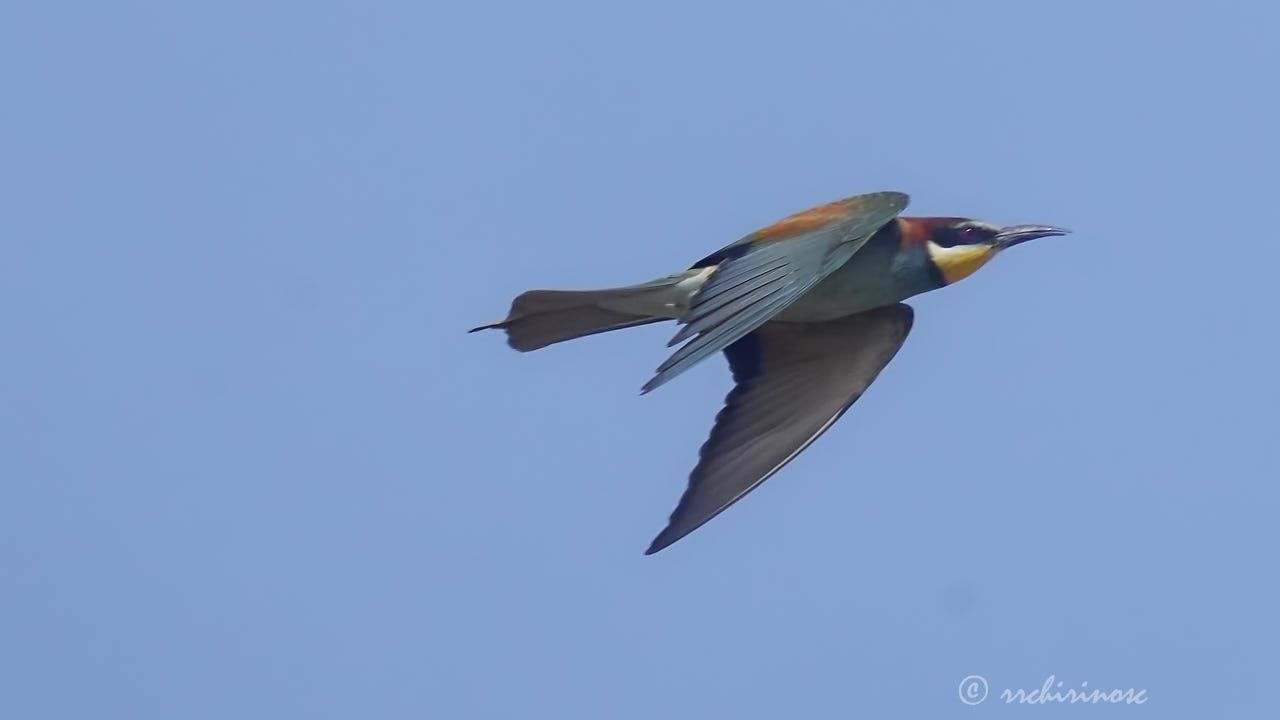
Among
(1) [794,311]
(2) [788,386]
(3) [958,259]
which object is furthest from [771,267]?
(3) [958,259]

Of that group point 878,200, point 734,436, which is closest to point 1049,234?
point 878,200

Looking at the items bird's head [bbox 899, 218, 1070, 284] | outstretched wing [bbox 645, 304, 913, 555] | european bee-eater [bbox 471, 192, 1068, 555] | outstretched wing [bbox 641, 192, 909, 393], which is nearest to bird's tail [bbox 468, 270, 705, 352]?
european bee-eater [bbox 471, 192, 1068, 555]

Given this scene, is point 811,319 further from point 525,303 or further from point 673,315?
A: point 525,303

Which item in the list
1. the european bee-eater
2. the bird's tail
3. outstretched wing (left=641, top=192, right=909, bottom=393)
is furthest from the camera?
the bird's tail

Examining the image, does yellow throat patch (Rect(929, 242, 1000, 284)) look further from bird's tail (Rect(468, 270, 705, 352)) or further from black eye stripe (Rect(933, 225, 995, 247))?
bird's tail (Rect(468, 270, 705, 352))

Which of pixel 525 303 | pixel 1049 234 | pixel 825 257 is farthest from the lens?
pixel 1049 234

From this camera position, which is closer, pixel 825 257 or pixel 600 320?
pixel 825 257
